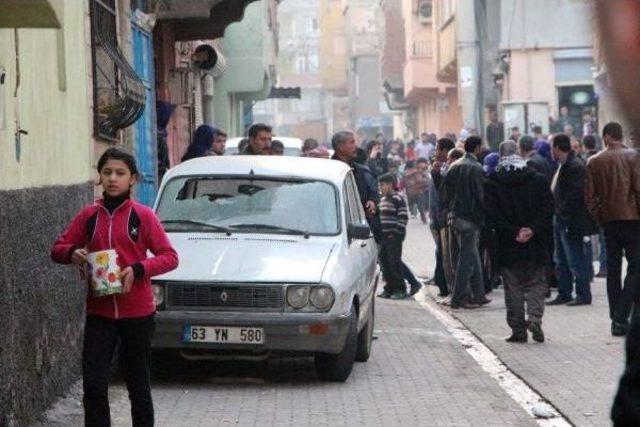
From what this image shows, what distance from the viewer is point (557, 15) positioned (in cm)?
129

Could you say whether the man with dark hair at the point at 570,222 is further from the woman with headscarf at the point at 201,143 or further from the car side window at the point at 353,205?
the car side window at the point at 353,205

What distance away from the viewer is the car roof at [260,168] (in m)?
11.6

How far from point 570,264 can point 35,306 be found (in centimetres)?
900

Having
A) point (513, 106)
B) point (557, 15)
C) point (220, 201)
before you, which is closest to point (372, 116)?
point (513, 106)

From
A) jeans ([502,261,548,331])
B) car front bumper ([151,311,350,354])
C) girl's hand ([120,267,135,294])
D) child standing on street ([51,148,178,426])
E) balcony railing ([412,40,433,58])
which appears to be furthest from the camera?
balcony railing ([412,40,433,58])

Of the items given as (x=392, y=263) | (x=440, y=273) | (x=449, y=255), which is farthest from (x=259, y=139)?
(x=440, y=273)

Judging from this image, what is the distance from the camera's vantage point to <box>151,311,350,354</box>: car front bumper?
32.8 ft

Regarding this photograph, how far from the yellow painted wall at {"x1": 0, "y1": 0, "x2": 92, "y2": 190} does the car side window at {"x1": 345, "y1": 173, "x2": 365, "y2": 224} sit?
2.07m

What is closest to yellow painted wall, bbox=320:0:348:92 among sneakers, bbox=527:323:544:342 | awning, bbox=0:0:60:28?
sneakers, bbox=527:323:544:342

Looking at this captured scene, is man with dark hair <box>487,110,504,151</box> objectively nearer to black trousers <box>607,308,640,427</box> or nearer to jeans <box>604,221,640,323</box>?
jeans <box>604,221,640,323</box>

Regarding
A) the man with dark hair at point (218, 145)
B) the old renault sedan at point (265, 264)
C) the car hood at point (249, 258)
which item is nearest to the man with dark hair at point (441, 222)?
the man with dark hair at point (218, 145)

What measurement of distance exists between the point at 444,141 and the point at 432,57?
4900 centimetres

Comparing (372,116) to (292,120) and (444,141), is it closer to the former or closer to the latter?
(292,120)

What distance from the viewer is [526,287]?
13070mm
